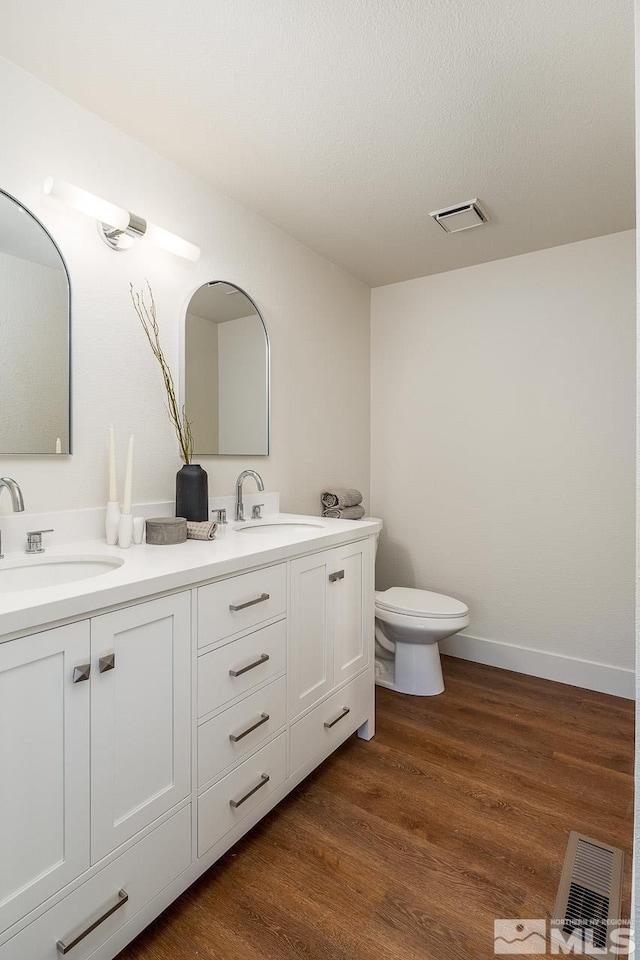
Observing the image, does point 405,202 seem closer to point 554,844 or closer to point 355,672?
point 355,672

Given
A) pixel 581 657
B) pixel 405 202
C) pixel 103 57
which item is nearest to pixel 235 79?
pixel 103 57

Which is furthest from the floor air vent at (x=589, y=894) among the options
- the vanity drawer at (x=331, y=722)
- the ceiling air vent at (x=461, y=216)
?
the ceiling air vent at (x=461, y=216)

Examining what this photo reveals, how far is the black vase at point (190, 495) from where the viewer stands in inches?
69.7

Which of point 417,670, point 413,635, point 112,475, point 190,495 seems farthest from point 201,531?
point 417,670

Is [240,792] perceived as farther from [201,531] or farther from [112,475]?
[112,475]

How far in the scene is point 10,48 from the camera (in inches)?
53.4

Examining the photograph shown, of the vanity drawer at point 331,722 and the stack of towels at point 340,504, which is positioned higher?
the stack of towels at point 340,504

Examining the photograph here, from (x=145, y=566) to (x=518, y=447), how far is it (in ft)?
Answer: 7.16

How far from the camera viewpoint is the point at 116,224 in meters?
1.56

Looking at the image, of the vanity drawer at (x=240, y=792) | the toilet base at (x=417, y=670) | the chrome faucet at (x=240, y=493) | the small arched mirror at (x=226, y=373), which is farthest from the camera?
the toilet base at (x=417, y=670)

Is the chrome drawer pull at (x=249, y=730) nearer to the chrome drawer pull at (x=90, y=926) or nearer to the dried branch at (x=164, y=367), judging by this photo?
the chrome drawer pull at (x=90, y=926)

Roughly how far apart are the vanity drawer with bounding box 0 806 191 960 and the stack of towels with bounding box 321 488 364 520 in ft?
5.29

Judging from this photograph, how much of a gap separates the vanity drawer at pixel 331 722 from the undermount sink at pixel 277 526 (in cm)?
64

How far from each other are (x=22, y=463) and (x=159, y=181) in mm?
1151
